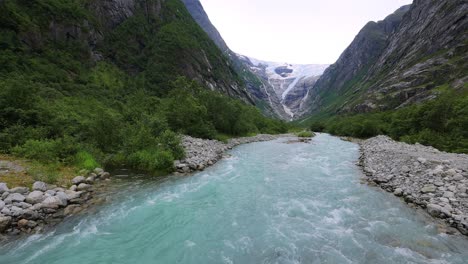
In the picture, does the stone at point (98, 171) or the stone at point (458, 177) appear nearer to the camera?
the stone at point (458, 177)

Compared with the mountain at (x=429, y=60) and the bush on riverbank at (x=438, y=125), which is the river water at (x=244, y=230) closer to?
the bush on riverbank at (x=438, y=125)

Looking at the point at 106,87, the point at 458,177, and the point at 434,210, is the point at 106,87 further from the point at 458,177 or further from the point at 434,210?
the point at 458,177

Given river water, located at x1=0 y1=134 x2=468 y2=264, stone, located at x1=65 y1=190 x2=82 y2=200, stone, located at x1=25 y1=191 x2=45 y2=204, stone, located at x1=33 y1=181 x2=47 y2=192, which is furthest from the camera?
stone, located at x1=65 y1=190 x2=82 y2=200

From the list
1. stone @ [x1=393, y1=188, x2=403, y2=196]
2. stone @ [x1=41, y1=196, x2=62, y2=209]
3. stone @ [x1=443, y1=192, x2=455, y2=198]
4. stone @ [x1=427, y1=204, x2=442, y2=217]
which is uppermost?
stone @ [x1=41, y1=196, x2=62, y2=209]

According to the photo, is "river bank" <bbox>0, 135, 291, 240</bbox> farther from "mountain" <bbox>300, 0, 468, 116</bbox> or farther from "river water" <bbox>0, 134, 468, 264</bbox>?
"mountain" <bbox>300, 0, 468, 116</bbox>

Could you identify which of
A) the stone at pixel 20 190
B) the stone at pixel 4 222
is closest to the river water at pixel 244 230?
the stone at pixel 4 222

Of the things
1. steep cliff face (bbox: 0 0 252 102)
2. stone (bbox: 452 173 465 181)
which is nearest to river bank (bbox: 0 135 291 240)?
stone (bbox: 452 173 465 181)

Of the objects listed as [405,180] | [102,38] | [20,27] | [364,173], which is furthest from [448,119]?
[102,38]

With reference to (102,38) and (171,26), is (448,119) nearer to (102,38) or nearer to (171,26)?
(102,38)
